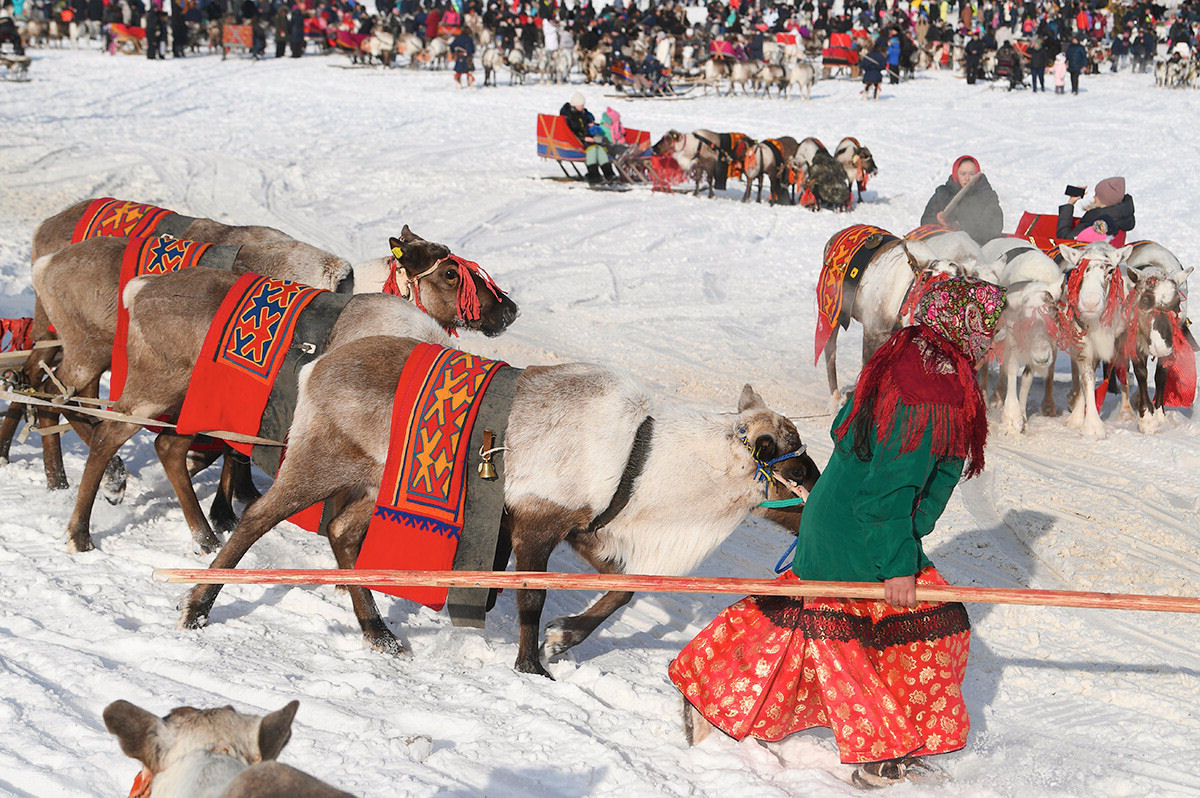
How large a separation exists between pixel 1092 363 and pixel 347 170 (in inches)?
509

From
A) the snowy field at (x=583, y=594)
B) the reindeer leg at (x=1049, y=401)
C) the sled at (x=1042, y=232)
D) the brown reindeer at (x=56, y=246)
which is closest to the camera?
the snowy field at (x=583, y=594)

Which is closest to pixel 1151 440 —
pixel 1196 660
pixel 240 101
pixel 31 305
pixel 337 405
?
pixel 1196 660

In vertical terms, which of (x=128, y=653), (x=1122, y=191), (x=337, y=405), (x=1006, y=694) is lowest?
(x=1006, y=694)

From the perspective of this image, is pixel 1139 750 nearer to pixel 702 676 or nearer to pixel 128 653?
pixel 702 676

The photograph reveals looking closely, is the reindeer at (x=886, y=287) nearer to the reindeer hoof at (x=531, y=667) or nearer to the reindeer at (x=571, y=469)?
the reindeer at (x=571, y=469)

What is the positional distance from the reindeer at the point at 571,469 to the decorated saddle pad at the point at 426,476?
0.14 meters

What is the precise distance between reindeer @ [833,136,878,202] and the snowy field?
80 cm

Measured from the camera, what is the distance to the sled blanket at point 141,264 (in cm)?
562

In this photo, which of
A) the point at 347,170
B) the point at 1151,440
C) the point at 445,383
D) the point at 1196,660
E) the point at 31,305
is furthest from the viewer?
the point at 347,170

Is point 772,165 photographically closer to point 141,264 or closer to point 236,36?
point 141,264

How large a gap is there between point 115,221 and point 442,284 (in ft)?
7.31

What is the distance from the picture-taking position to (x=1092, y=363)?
8734 mm

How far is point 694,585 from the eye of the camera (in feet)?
12.1

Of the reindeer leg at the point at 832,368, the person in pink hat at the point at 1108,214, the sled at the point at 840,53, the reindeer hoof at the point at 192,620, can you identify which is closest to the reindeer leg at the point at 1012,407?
the reindeer leg at the point at 832,368
